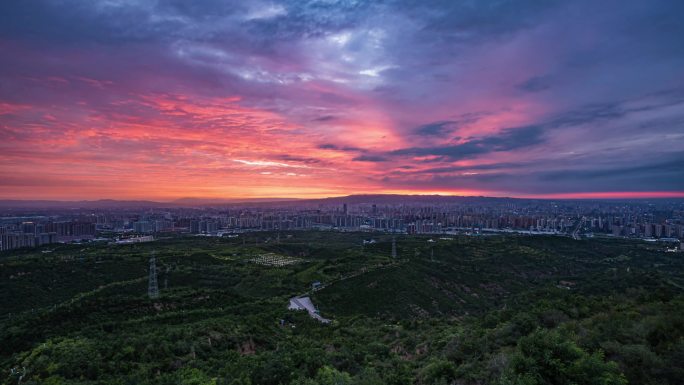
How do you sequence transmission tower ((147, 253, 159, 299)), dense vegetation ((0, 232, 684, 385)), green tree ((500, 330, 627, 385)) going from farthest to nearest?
1. transmission tower ((147, 253, 159, 299))
2. dense vegetation ((0, 232, 684, 385))
3. green tree ((500, 330, 627, 385))

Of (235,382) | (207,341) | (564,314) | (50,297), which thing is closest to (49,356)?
(207,341)

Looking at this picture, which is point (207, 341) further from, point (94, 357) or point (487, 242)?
point (487, 242)

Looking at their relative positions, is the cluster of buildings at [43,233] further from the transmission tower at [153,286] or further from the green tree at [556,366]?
the green tree at [556,366]

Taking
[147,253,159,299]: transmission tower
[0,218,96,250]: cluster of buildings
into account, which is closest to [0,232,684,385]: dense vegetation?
[147,253,159,299]: transmission tower

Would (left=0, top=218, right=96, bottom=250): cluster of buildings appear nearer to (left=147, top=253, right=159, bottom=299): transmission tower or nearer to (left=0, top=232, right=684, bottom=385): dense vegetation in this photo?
(left=0, top=232, right=684, bottom=385): dense vegetation


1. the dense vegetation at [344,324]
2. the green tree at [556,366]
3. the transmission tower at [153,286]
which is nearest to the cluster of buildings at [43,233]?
the dense vegetation at [344,324]

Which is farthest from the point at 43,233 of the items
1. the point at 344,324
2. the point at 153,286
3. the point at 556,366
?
the point at 556,366

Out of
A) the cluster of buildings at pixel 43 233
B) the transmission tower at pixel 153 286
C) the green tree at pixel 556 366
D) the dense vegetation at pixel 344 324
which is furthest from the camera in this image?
the cluster of buildings at pixel 43 233

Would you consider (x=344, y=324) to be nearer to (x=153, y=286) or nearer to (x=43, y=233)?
(x=153, y=286)
